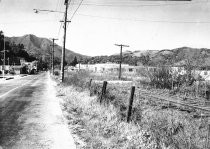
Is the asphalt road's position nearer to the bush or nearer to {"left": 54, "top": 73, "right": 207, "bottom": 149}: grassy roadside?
{"left": 54, "top": 73, "right": 207, "bottom": 149}: grassy roadside

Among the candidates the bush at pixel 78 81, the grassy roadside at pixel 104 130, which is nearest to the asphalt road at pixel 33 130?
the grassy roadside at pixel 104 130

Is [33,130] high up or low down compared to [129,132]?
down

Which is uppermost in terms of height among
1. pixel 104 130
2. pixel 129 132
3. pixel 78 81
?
pixel 78 81

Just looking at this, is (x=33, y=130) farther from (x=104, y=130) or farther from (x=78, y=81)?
(x=78, y=81)

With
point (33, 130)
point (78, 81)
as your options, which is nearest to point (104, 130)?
point (33, 130)

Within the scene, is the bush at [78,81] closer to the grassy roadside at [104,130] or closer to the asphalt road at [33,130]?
the asphalt road at [33,130]

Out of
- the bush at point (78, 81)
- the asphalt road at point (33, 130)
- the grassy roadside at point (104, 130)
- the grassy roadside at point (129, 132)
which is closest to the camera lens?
the grassy roadside at point (129, 132)

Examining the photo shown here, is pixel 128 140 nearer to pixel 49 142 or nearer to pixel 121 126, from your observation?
pixel 121 126

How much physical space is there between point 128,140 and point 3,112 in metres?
6.47

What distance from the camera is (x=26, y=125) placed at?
7.70 m

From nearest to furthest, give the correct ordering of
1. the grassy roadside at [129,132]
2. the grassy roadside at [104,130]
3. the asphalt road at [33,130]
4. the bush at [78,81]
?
the grassy roadside at [129,132] < the grassy roadside at [104,130] < the asphalt road at [33,130] < the bush at [78,81]

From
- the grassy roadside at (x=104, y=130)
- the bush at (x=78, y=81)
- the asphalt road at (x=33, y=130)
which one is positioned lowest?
the asphalt road at (x=33, y=130)

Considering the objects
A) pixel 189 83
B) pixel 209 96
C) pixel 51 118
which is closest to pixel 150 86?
pixel 189 83

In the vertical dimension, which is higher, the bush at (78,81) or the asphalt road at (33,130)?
the bush at (78,81)
